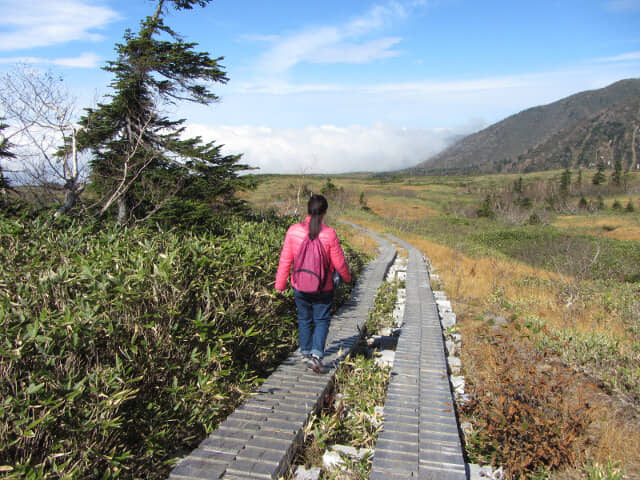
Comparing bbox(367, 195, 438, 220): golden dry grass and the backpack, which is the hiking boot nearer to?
the backpack

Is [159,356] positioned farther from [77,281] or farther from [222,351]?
[77,281]

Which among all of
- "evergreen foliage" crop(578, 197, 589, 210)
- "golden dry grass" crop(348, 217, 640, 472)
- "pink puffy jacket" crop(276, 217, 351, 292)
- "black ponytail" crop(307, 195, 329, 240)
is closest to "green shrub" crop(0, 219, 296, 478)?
"pink puffy jacket" crop(276, 217, 351, 292)

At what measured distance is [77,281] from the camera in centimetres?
354

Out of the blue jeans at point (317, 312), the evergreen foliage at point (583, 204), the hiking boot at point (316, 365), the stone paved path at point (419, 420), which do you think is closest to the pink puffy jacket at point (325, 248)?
the blue jeans at point (317, 312)

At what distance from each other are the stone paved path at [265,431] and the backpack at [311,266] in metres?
0.86

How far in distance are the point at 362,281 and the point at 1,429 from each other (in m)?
7.64

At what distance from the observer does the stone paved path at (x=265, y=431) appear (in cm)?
251

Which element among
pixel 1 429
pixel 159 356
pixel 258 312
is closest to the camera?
pixel 1 429

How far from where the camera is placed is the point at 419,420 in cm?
336

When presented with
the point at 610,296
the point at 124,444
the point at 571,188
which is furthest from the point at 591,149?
the point at 124,444

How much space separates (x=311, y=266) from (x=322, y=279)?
0.16 m

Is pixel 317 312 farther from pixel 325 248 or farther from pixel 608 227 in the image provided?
pixel 608 227

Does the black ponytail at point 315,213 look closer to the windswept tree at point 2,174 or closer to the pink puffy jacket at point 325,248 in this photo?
the pink puffy jacket at point 325,248

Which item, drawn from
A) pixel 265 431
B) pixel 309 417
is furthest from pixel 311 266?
pixel 265 431
